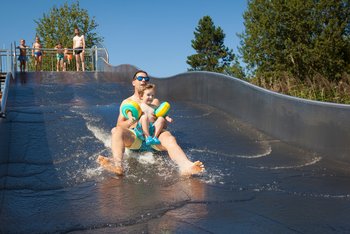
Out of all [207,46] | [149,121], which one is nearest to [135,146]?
[149,121]

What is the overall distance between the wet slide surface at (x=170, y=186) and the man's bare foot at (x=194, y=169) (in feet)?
0.22

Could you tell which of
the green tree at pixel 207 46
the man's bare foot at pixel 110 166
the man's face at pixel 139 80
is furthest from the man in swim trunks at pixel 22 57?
the green tree at pixel 207 46

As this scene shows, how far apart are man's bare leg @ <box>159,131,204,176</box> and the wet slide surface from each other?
3.5 inches

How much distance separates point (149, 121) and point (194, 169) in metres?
0.99

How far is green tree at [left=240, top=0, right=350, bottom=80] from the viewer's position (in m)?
20.2

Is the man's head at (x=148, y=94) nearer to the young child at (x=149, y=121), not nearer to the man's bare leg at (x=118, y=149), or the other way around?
the young child at (x=149, y=121)

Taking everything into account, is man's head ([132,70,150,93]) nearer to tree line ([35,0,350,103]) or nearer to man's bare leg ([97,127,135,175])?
man's bare leg ([97,127,135,175])

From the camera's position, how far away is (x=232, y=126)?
20.2 ft

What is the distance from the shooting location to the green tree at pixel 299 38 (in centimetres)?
2019

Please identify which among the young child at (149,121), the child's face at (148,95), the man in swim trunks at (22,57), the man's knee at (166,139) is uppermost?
the man in swim trunks at (22,57)

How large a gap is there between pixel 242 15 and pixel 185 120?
18.7 meters

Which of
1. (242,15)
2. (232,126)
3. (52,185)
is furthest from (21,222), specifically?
(242,15)

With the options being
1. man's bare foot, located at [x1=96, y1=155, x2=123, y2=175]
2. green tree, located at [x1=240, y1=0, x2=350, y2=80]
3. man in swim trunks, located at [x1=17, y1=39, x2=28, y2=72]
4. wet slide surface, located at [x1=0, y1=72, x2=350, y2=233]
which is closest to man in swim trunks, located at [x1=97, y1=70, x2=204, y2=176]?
man's bare foot, located at [x1=96, y1=155, x2=123, y2=175]

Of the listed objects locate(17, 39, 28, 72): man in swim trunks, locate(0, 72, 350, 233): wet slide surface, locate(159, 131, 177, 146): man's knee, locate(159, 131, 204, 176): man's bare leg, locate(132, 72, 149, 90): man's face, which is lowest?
locate(0, 72, 350, 233): wet slide surface
